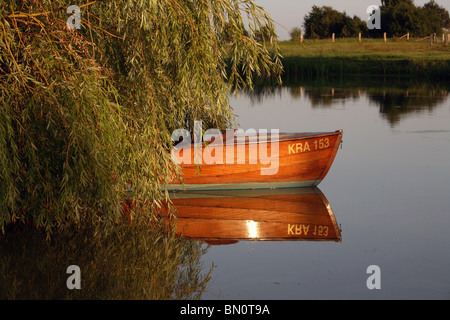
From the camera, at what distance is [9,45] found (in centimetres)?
911

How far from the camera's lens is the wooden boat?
44.0 feet

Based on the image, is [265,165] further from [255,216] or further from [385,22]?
[385,22]

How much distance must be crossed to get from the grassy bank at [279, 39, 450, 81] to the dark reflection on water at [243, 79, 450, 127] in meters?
2.52

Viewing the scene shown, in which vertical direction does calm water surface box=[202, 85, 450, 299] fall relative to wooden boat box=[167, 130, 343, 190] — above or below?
below

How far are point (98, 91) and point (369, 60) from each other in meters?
41.3

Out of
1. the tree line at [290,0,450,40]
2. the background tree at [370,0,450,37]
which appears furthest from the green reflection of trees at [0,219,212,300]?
the background tree at [370,0,450,37]

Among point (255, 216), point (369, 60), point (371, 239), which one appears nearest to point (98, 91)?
point (255, 216)

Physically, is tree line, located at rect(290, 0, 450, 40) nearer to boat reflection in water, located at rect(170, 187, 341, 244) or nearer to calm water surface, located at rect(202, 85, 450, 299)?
calm water surface, located at rect(202, 85, 450, 299)

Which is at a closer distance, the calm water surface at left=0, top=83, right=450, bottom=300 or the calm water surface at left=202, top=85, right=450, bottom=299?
the calm water surface at left=0, top=83, right=450, bottom=300

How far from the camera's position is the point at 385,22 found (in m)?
66.5

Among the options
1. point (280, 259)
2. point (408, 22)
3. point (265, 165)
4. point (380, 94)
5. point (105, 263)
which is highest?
point (408, 22)

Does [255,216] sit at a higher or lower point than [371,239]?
higher

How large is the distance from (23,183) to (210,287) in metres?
2.76
